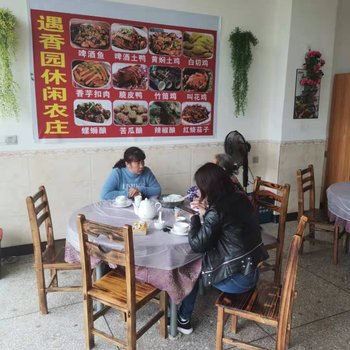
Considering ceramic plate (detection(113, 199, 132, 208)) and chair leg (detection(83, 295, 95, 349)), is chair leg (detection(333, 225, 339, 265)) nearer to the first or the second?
ceramic plate (detection(113, 199, 132, 208))

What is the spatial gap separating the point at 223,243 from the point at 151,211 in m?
0.58

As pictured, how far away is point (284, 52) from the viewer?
4.00 meters

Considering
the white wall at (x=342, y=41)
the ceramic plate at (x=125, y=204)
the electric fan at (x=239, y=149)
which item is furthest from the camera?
the white wall at (x=342, y=41)

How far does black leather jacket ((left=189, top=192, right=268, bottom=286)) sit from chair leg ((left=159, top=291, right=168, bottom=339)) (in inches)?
12.3

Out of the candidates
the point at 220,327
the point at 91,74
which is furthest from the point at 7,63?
the point at 220,327

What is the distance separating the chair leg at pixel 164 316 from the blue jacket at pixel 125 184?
39.1 inches

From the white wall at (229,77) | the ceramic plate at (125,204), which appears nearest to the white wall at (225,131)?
the white wall at (229,77)

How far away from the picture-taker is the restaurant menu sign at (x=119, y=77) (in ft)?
10.3

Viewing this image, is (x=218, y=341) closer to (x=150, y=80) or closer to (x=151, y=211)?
(x=151, y=211)

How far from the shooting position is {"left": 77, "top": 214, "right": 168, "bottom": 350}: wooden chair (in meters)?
1.71

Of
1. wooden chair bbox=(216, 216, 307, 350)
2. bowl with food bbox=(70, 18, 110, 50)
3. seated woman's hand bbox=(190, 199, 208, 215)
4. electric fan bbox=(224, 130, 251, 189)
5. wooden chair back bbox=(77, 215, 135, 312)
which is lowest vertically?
wooden chair bbox=(216, 216, 307, 350)

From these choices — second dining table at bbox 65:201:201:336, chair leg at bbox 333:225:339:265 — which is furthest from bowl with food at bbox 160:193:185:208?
chair leg at bbox 333:225:339:265

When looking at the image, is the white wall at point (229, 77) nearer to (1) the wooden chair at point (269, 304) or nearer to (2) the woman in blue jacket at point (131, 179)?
(2) the woman in blue jacket at point (131, 179)

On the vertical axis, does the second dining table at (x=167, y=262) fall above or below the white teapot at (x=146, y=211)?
below
